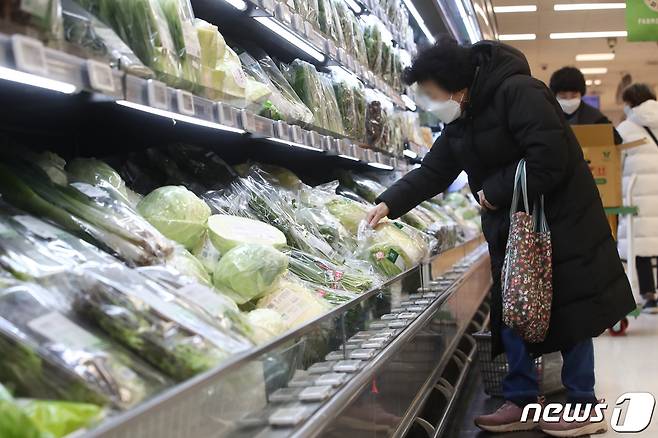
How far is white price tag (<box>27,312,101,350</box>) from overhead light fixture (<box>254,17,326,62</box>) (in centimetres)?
157

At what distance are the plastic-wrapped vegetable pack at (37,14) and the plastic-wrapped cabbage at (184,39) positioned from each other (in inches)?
21.2

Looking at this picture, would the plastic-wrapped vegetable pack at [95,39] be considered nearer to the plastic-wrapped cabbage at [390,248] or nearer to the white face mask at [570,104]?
the plastic-wrapped cabbage at [390,248]

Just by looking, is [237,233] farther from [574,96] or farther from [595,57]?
[595,57]

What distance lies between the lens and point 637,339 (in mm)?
5066

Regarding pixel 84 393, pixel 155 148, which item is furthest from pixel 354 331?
pixel 84 393

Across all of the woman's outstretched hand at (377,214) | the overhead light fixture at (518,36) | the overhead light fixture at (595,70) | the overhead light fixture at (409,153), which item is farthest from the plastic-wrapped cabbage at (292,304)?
the overhead light fixture at (595,70)

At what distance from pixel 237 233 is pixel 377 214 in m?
1.15

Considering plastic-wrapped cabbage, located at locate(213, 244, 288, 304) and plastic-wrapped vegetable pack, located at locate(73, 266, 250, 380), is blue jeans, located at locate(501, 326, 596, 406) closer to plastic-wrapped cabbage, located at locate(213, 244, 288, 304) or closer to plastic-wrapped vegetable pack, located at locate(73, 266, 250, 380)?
plastic-wrapped cabbage, located at locate(213, 244, 288, 304)

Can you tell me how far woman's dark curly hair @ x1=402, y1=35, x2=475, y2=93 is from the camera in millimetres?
2797

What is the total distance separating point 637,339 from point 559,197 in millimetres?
2741

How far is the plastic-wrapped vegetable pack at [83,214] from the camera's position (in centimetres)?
147

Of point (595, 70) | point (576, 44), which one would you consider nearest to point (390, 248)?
point (576, 44)

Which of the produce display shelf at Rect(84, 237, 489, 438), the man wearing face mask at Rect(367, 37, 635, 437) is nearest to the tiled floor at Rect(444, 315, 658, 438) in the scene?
the man wearing face mask at Rect(367, 37, 635, 437)

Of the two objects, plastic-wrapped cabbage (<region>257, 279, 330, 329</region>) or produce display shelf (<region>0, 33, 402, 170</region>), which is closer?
produce display shelf (<region>0, 33, 402, 170</region>)
